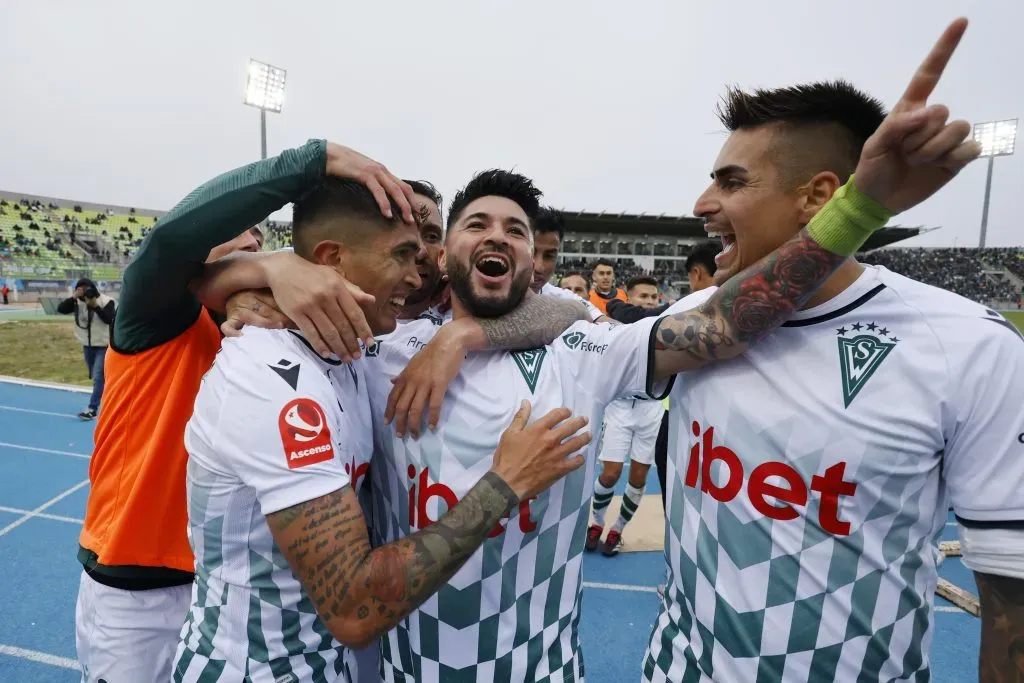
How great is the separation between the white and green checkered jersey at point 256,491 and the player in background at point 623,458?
133 inches

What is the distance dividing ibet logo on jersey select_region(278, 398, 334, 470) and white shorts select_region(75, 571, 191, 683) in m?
1.09

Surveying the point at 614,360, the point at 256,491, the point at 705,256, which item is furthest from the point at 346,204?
the point at 705,256

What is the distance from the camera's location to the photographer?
303 inches

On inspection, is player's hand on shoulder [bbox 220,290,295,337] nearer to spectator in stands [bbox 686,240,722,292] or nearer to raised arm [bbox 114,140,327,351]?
raised arm [bbox 114,140,327,351]

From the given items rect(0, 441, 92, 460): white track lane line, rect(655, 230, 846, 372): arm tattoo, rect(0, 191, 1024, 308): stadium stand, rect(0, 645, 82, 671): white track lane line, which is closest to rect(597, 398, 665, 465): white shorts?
rect(655, 230, 846, 372): arm tattoo

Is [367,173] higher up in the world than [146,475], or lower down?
higher up

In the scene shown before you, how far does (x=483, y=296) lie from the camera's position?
2029mm

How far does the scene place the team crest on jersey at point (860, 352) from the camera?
52.3 inches

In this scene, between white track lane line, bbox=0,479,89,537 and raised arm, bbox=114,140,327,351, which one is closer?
raised arm, bbox=114,140,327,351

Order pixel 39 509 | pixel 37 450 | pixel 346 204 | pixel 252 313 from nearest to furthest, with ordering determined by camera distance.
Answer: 1. pixel 252 313
2. pixel 346 204
3. pixel 39 509
4. pixel 37 450

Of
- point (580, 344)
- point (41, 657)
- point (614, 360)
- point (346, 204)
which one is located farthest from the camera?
point (41, 657)

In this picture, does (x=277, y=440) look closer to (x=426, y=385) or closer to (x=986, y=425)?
(x=426, y=385)

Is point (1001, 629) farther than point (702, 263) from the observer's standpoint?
No

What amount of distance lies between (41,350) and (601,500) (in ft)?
52.6
